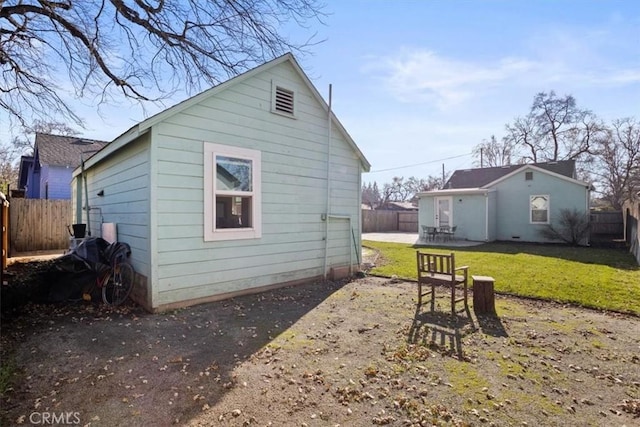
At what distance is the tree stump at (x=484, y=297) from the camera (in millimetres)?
5258

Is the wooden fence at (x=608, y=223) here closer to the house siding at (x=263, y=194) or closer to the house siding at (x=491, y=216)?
the house siding at (x=491, y=216)

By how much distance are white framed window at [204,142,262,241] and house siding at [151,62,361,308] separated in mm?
118

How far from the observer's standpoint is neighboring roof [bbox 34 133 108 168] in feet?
52.2

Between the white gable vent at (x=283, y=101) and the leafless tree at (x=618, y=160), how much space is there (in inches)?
1149

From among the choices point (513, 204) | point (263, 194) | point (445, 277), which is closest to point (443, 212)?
point (513, 204)

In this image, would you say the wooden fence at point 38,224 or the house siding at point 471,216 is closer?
the wooden fence at point 38,224

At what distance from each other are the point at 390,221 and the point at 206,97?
22.7 m

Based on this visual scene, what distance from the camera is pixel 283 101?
6797 mm

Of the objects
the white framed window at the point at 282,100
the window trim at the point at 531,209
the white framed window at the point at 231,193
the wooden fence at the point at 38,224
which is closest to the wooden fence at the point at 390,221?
the window trim at the point at 531,209

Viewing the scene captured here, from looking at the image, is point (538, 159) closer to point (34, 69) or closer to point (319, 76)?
point (319, 76)

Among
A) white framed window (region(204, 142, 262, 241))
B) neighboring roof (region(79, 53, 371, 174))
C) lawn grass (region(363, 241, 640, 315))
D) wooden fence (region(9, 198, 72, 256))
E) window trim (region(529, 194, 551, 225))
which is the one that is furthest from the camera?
window trim (region(529, 194, 551, 225))

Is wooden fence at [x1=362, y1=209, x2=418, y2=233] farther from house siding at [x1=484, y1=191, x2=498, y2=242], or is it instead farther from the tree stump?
the tree stump

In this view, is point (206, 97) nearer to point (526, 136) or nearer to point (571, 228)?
point (571, 228)

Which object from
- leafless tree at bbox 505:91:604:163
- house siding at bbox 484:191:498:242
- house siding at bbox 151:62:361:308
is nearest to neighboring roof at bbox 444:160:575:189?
house siding at bbox 484:191:498:242
